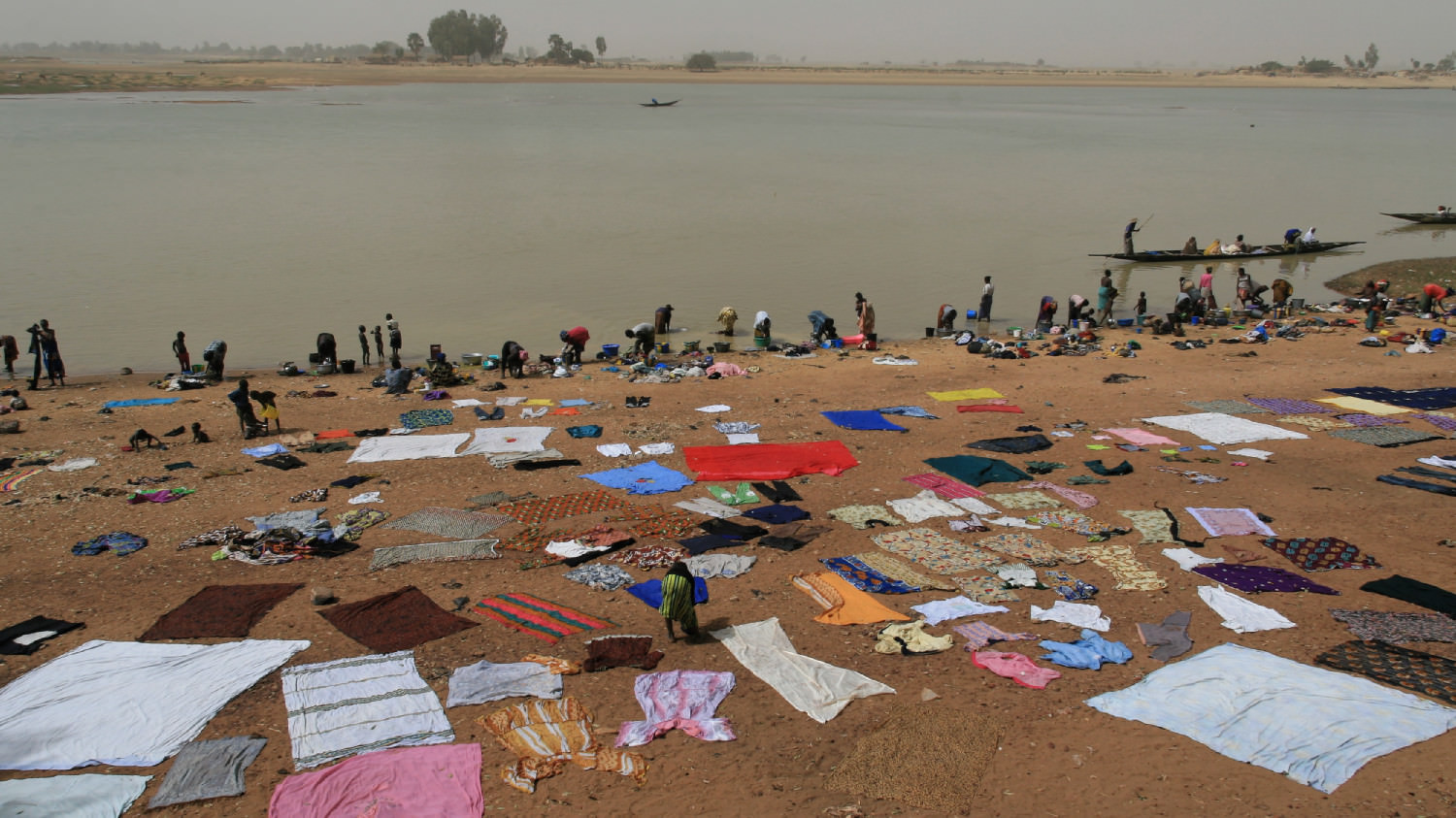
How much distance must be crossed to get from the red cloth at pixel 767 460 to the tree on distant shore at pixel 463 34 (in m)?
170

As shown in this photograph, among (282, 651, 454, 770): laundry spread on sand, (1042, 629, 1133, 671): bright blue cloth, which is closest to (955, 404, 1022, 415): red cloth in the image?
(1042, 629, 1133, 671): bright blue cloth

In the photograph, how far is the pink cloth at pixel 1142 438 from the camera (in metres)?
15.0

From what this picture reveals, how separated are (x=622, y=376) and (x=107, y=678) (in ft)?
41.1

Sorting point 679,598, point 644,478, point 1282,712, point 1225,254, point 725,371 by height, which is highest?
point 1225,254

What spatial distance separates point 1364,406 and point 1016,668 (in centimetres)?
1185

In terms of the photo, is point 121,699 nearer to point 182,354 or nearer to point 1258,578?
point 1258,578

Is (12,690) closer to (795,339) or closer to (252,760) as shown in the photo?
(252,760)

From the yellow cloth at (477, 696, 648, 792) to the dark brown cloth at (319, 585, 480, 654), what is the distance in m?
1.61

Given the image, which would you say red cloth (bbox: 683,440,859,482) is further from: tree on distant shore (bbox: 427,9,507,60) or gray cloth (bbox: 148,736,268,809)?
tree on distant shore (bbox: 427,9,507,60)

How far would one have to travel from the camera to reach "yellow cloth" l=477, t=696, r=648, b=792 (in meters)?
7.02

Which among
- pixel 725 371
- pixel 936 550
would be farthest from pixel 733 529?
pixel 725 371

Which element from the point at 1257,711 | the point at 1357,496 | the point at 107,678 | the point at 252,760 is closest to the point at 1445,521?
the point at 1357,496

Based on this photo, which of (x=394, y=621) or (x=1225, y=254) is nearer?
(x=394, y=621)

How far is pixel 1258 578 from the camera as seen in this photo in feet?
33.1
